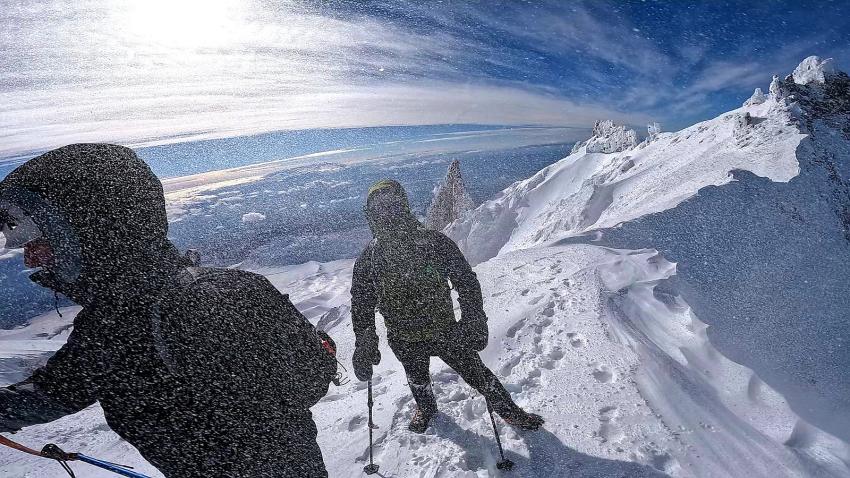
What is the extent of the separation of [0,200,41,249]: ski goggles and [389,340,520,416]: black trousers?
291 cm

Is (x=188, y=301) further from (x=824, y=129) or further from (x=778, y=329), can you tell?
(x=824, y=129)

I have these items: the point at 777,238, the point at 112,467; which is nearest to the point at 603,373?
the point at 112,467

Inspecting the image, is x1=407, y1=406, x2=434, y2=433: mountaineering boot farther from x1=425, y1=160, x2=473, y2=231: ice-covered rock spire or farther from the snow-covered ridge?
x1=425, y1=160, x2=473, y2=231: ice-covered rock spire

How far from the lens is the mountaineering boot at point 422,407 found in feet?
13.3

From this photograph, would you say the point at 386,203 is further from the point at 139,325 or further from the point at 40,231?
the point at 40,231

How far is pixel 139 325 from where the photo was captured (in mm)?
1501

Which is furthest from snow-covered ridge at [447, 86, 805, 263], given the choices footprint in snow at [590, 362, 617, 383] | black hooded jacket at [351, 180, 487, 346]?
black hooded jacket at [351, 180, 487, 346]

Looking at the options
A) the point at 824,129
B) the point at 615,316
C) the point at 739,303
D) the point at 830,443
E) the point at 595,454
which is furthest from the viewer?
the point at 824,129

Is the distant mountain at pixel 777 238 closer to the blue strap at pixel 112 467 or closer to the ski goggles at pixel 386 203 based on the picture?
the ski goggles at pixel 386 203

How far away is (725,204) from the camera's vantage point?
39.0ft

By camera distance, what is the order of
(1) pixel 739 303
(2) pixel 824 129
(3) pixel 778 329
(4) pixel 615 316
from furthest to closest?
(2) pixel 824 129, (1) pixel 739 303, (3) pixel 778 329, (4) pixel 615 316

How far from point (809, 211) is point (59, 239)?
1658cm

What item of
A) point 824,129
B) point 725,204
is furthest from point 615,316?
point 824,129

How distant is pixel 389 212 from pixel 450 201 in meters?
52.7
